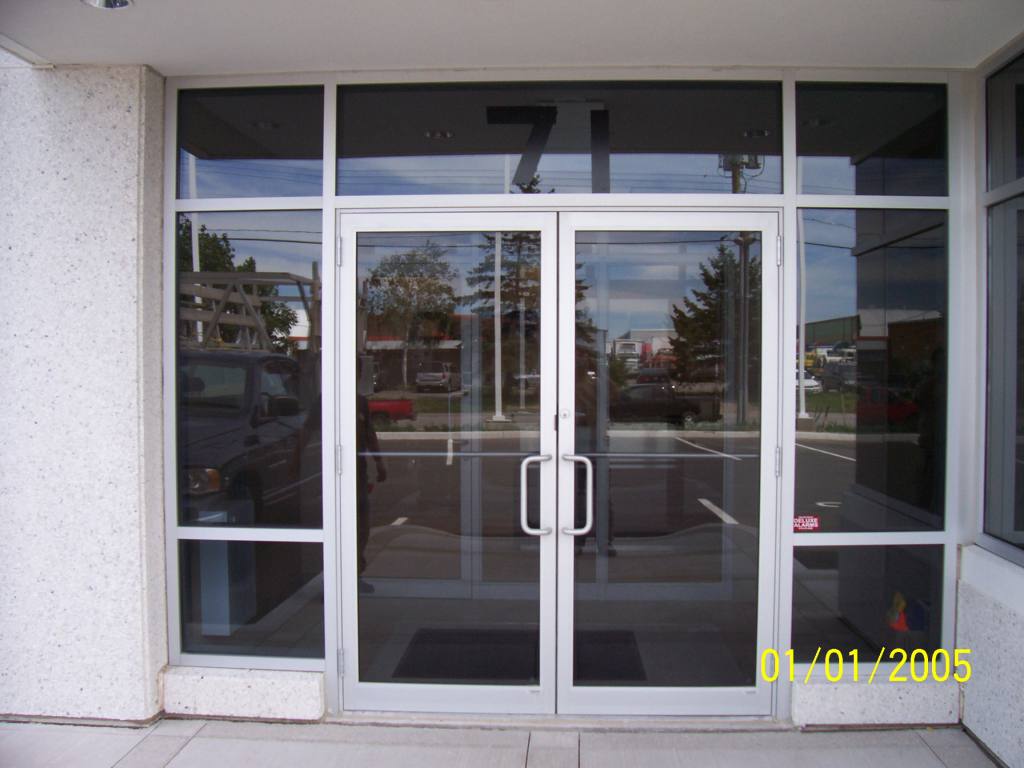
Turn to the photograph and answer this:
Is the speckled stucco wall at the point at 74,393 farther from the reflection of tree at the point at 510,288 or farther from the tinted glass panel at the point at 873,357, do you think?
the tinted glass panel at the point at 873,357

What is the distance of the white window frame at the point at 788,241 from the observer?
314 centimetres

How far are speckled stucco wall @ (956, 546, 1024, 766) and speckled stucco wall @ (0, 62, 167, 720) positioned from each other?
12.1ft

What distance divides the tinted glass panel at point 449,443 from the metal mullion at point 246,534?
237 mm

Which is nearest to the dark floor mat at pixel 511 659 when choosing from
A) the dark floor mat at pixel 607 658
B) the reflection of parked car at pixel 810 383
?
the dark floor mat at pixel 607 658

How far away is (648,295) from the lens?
10.5ft

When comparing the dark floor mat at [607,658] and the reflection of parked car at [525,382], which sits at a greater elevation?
the reflection of parked car at [525,382]

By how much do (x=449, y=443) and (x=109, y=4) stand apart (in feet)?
7.17

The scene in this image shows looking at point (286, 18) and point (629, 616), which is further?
point (629, 616)

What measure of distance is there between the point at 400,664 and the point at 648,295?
209 centimetres

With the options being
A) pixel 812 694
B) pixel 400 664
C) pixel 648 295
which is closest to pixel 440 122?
pixel 648 295

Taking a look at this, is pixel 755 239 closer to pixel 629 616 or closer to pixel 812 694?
pixel 629 616

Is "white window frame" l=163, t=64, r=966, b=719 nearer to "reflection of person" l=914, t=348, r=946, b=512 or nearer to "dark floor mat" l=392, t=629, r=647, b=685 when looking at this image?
"reflection of person" l=914, t=348, r=946, b=512

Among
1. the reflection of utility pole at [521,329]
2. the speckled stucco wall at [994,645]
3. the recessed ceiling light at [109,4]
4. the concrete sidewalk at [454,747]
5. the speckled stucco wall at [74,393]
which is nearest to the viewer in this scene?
the recessed ceiling light at [109,4]

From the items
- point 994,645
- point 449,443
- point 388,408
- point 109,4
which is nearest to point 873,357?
point 994,645
